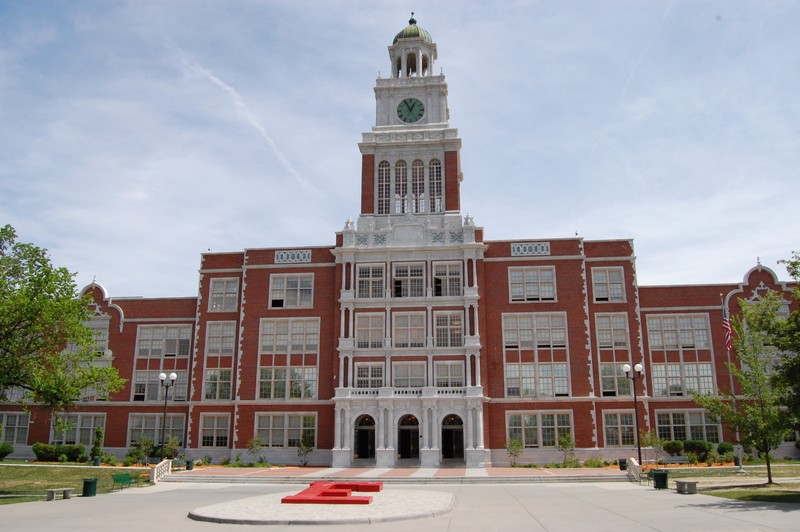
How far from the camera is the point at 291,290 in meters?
54.3

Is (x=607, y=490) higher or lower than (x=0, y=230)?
lower

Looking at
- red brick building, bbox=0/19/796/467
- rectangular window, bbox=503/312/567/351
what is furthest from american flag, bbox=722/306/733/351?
rectangular window, bbox=503/312/567/351

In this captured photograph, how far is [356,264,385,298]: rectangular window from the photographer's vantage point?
173 ft

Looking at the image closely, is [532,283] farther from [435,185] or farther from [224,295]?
[224,295]

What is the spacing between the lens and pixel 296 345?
53.2 meters

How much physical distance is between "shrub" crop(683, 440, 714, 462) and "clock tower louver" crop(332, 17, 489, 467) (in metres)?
14.3

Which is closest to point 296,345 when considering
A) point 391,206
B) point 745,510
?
point 391,206

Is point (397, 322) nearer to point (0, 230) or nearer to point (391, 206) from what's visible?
point (391, 206)

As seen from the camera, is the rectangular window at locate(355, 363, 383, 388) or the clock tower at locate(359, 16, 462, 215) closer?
the rectangular window at locate(355, 363, 383, 388)

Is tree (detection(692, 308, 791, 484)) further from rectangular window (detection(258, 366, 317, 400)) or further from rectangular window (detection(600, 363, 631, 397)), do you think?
rectangular window (detection(258, 366, 317, 400))

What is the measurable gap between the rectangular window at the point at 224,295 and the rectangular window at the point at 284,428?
933cm

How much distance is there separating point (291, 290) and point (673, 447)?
30.5m

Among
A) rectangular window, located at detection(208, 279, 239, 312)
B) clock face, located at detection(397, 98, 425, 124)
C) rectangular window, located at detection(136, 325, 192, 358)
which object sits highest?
clock face, located at detection(397, 98, 425, 124)

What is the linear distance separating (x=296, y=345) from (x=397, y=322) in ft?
27.1
